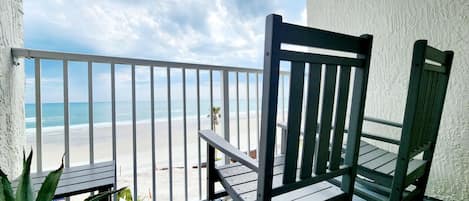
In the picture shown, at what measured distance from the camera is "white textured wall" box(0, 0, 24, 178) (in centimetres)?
111

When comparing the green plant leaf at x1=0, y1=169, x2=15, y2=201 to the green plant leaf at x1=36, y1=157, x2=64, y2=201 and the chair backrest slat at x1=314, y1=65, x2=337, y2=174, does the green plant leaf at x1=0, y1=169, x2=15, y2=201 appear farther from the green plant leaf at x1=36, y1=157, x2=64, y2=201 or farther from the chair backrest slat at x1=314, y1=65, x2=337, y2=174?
the chair backrest slat at x1=314, y1=65, x2=337, y2=174

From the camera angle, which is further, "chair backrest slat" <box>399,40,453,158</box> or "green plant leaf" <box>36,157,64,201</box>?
"chair backrest slat" <box>399,40,453,158</box>

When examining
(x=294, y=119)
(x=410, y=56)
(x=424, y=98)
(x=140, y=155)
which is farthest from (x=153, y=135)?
(x=140, y=155)

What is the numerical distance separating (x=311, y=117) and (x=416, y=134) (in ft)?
1.89

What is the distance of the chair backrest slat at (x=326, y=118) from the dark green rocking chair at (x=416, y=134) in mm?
347

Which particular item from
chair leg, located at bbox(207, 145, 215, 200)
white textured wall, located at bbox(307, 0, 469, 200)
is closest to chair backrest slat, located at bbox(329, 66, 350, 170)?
chair leg, located at bbox(207, 145, 215, 200)

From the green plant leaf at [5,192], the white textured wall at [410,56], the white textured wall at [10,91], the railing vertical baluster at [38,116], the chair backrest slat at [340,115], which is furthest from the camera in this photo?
the white textured wall at [410,56]

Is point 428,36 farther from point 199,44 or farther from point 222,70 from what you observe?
point 199,44

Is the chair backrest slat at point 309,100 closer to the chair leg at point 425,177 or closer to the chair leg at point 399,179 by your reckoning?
the chair leg at point 399,179

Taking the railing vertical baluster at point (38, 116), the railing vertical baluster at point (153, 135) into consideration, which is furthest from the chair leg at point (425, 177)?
the railing vertical baluster at point (38, 116)

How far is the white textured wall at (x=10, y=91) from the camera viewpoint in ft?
3.65

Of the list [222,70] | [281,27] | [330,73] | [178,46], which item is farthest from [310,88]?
[178,46]

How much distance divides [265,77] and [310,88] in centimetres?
19

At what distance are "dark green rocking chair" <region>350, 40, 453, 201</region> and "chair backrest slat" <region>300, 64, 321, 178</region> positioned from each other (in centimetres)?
42
